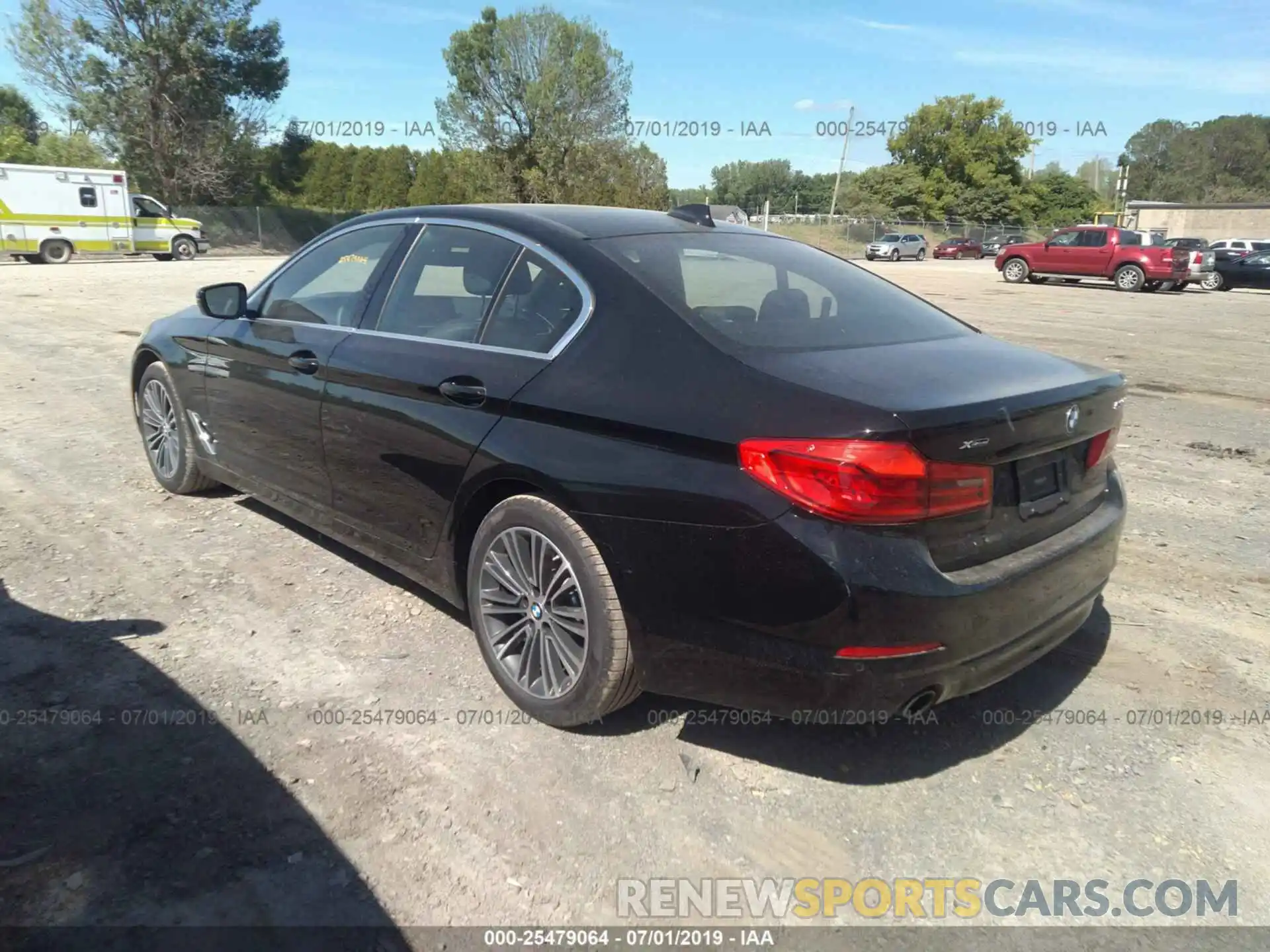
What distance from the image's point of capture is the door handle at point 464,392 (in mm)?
3119

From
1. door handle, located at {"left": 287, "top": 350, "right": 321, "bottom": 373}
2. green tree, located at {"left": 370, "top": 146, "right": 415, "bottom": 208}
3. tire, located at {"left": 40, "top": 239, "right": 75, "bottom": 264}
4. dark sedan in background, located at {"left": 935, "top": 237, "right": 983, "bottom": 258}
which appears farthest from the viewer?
dark sedan in background, located at {"left": 935, "top": 237, "right": 983, "bottom": 258}

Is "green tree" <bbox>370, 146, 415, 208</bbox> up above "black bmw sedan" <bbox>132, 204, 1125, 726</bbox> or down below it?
above

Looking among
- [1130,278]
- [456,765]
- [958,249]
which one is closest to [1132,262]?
[1130,278]

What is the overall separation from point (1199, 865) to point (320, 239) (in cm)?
413

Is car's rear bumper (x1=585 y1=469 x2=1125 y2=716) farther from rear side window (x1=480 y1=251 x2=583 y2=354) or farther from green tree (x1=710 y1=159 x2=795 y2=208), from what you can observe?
green tree (x1=710 y1=159 x2=795 y2=208)

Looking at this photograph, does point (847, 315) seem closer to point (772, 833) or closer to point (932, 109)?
point (772, 833)

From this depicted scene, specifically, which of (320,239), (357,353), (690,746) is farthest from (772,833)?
(320,239)

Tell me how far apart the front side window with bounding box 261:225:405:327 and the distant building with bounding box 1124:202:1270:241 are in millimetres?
73003

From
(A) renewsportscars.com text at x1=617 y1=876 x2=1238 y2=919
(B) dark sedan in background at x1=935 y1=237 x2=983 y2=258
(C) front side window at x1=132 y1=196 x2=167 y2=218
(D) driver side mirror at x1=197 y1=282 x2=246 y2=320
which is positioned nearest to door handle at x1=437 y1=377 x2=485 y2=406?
(A) renewsportscars.com text at x1=617 y1=876 x2=1238 y2=919

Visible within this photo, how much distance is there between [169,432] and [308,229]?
4467 centimetres

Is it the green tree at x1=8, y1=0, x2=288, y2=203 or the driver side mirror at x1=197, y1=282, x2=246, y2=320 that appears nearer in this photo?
the driver side mirror at x1=197, y1=282, x2=246, y2=320

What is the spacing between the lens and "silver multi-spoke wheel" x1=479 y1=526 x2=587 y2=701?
9.62 ft

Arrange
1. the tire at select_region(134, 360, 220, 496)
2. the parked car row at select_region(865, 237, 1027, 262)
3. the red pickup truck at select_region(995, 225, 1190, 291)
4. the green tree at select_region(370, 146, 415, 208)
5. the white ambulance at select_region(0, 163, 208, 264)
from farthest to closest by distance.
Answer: the green tree at select_region(370, 146, 415, 208)
the parked car row at select_region(865, 237, 1027, 262)
the white ambulance at select_region(0, 163, 208, 264)
the red pickup truck at select_region(995, 225, 1190, 291)
the tire at select_region(134, 360, 220, 496)

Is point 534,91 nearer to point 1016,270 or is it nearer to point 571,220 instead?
point 1016,270
